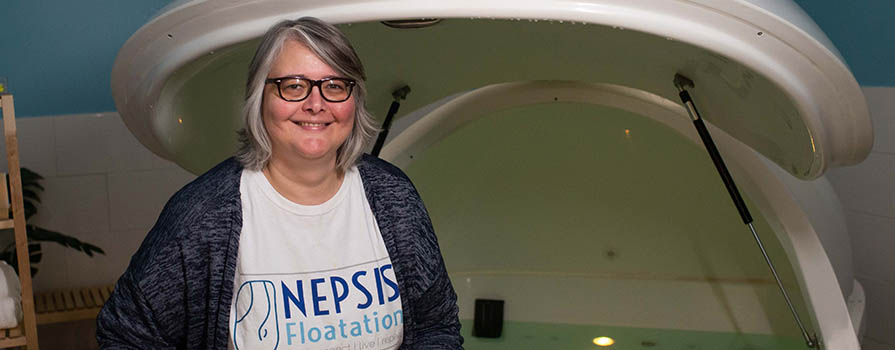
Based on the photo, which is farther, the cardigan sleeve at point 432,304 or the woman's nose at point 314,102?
the cardigan sleeve at point 432,304

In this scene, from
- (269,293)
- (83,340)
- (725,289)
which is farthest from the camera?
(83,340)

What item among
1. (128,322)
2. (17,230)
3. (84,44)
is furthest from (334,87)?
(84,44)

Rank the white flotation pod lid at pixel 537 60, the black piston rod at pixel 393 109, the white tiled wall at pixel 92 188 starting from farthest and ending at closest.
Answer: the white tiled wall at pixel 92 188
the black piston rod at pixel 393 109
the white flotation pod lid at pixel 537 60

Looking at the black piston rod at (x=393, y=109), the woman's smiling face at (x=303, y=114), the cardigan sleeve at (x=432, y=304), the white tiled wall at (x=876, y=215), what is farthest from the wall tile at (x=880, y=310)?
the woman's smiling face at (x=303, y=114)

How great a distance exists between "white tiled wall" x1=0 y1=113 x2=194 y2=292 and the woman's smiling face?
4.80 ft

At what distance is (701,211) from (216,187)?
59.9 inches

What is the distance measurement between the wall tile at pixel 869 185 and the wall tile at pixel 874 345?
353 millimetres

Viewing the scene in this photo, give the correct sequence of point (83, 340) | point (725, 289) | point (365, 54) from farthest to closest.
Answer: point (83, 340) → point (725, 289) → point (365, 54)

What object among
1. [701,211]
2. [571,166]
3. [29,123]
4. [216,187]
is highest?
[29,123]

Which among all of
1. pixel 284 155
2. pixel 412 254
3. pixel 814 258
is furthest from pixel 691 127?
pixel 284 155

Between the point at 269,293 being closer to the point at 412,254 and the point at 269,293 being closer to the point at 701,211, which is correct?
the point at 412,254

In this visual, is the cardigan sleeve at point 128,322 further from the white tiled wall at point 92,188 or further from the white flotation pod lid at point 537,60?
the white tiled wall at point 92,188

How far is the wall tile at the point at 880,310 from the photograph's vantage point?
2.46 metres

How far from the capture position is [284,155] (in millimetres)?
1233
